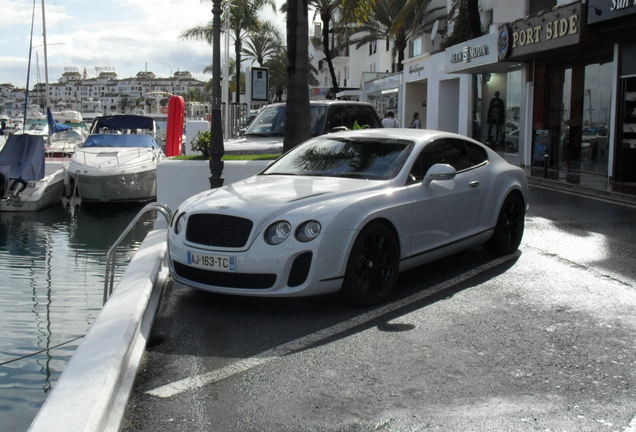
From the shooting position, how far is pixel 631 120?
1744cm

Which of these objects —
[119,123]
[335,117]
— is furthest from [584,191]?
[119,123]

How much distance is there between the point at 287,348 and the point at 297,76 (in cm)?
879

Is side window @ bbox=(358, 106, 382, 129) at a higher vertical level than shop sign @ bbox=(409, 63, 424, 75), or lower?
lower

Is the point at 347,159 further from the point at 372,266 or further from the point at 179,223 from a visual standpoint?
the point at 179,223

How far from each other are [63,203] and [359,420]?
61.7ft

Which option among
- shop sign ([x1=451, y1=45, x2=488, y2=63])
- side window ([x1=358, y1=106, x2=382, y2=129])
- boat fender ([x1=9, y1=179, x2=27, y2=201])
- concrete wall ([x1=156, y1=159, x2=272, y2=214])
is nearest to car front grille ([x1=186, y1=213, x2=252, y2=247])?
concrete wall ([x1=156, y1=159, x2=272, y2=214])

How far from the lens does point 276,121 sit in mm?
15492

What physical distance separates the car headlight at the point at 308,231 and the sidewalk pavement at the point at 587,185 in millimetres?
9376

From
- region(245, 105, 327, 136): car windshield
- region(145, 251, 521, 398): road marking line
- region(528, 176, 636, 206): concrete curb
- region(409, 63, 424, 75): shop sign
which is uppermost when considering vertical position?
region(409, 63, 424, 75): shop sign

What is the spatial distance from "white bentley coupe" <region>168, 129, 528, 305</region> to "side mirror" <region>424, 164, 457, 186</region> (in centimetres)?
1

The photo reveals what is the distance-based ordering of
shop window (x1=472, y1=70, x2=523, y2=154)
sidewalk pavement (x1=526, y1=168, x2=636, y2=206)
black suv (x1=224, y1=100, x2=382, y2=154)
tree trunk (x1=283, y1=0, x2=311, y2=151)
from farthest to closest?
shop window (x1=472, y1=70, x2=523, y2=154) < sidewalk pavement (x1=526, y1=168, x2=636, y2=206) < black suv (x1=224, y1=100, x2=382, y2=154) < tree trunk (x1=283, y1=0, x2=311, y2=151)

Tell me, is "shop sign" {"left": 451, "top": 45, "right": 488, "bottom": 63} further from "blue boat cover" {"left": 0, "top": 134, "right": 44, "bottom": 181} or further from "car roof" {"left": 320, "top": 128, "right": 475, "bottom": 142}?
"car roof" {"left": 320, "top": 128, "right": 475, "bottom": 142}

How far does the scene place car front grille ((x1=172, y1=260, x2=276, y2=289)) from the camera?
611 cm

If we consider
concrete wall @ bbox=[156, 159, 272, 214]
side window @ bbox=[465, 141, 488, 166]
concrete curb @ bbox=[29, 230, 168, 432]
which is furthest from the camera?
concrete wall @ bbox=[156, 159, 272, 214]
